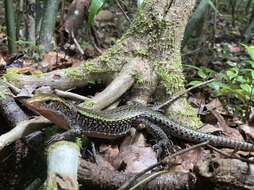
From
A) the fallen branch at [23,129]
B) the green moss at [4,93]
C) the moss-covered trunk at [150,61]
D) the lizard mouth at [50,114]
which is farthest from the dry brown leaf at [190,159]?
the green moss at [4,93]

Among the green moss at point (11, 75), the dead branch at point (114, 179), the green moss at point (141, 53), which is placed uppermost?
the green moss at point (141, 53)

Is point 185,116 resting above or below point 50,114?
below

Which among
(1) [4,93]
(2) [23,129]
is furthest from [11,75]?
(2) [23,129]

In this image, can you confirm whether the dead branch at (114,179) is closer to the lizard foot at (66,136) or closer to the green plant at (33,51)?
the lizard foot at (66,136)

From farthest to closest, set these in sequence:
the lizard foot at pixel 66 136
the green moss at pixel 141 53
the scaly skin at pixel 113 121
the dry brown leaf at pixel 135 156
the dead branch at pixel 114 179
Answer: the green moss at pixel 141 53
the dry brown leaf at pixel 135 156
the scaly skin at pixel 113 121
the lizard foot at pixel 66 136
the dead branch at pixel 114 179

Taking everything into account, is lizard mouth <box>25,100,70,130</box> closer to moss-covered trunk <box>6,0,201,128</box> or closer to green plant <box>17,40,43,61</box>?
moss-covered trunk <box>6,0,201,128</box>

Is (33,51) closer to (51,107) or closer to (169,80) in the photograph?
(169,80)
